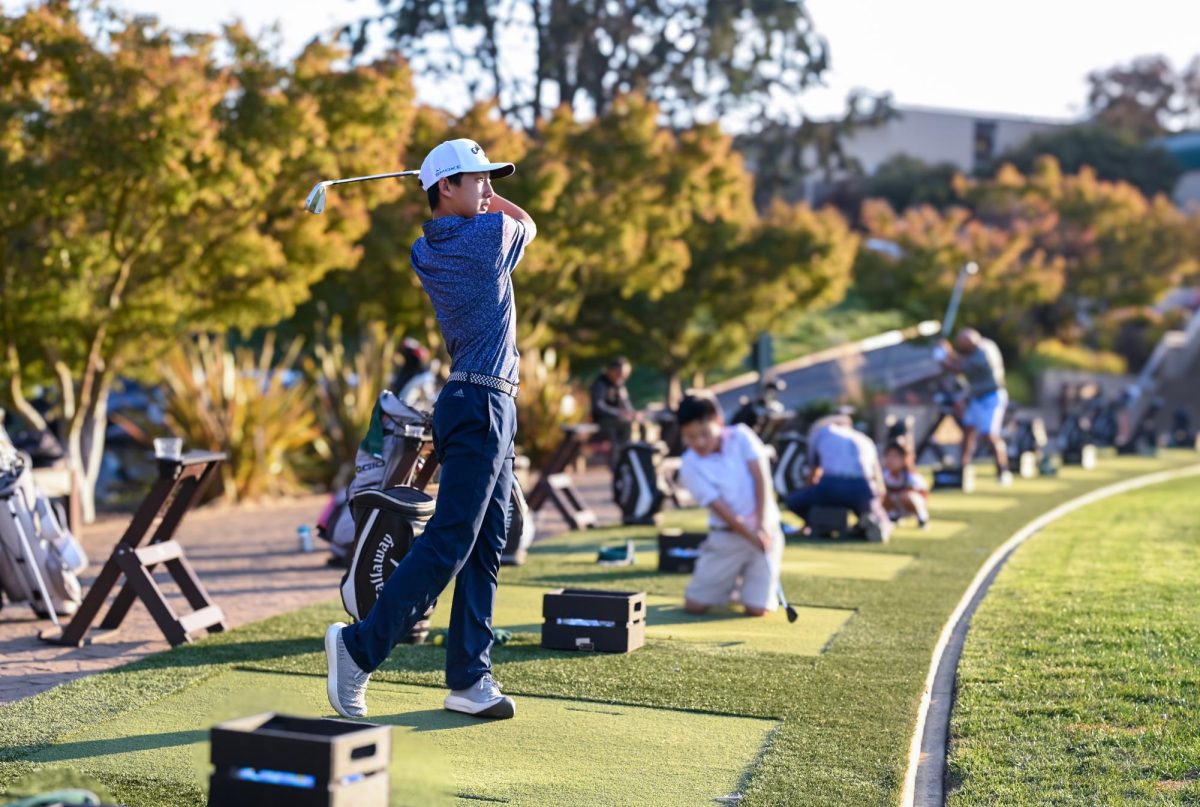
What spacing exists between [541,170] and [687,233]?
9.16 m

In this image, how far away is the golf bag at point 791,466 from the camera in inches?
618

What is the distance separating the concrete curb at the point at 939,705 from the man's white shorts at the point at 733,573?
1.02m

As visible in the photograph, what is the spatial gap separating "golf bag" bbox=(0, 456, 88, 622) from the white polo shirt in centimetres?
339

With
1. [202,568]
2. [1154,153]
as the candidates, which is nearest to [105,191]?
[202,568]

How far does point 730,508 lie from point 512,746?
332cm

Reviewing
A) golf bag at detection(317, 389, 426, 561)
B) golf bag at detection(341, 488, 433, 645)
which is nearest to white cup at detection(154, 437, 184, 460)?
golf bag at detection(317, 389, 426, 561)

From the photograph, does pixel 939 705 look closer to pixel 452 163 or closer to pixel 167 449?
pixel 452 163

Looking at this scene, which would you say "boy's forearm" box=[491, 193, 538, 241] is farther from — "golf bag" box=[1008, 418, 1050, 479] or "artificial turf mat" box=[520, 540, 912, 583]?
"golf bag" box=[1008, 418, 1050, 479]

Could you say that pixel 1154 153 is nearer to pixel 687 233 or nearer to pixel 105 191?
pixel 687 233

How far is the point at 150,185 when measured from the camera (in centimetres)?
1315

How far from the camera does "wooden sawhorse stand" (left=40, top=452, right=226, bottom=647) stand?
7523mm

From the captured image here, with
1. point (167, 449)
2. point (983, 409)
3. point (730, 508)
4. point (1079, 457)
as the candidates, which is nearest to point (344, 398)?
point (983, 409)

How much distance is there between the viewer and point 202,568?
1096 centimetres

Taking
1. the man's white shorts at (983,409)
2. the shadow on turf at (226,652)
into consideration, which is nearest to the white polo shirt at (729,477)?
the shadow on turf at (226,652)
